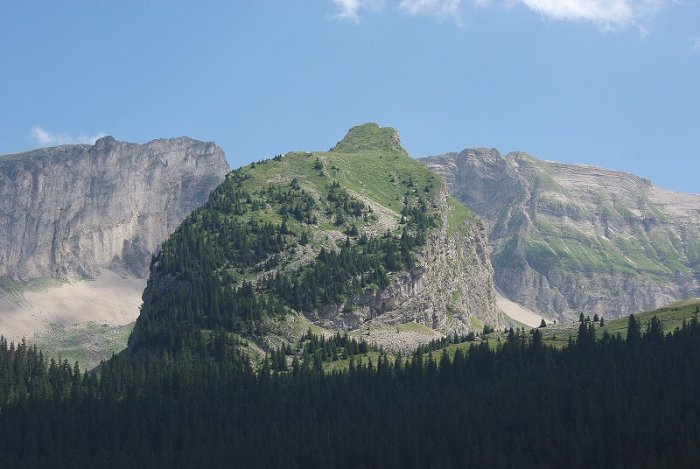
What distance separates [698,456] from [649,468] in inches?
331

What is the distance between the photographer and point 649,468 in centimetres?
19925

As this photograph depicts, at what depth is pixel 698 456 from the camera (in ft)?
652
